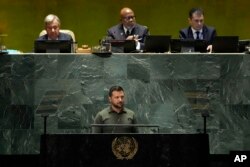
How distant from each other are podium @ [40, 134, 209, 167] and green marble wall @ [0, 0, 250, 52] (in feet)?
19.4

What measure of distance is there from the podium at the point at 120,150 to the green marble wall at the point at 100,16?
19.4 ft

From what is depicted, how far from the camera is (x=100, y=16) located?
13211 millimetres

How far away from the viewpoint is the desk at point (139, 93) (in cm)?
911

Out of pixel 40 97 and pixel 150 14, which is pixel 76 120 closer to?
pixel 40 97

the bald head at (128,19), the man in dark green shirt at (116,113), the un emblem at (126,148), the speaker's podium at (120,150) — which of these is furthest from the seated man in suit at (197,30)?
the un emblem at (126,148)

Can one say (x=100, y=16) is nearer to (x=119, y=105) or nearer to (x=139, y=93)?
(x=139, y=93)

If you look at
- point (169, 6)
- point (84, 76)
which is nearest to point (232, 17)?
point (169, 6)

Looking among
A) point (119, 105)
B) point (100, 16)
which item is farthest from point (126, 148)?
point (100, 16)

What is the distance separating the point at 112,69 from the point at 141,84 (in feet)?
1.28

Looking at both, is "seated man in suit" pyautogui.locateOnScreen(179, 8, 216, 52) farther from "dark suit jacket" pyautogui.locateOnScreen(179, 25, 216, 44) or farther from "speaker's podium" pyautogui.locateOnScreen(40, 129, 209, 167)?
"speaker's podium" pyautogui.locateOnScreen(40, 129, 209, 167)

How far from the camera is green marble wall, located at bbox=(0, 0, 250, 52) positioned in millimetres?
13156

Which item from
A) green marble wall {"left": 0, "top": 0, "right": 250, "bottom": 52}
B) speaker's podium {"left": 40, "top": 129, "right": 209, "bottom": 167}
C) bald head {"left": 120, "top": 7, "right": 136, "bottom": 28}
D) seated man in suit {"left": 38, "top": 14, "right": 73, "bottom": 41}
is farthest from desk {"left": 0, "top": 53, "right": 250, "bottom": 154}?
green marble wall {"left": 0, "top": 0, "right": 250, "bottom": 52}

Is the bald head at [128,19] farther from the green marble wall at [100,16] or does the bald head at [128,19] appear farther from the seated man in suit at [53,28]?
the green marble wall at [100,16]

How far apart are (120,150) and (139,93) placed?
2004mm
